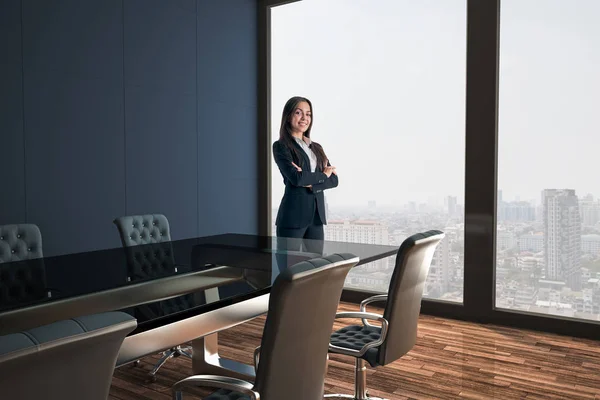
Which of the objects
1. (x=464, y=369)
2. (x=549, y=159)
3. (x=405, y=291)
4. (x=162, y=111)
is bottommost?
(x=464, y=369)

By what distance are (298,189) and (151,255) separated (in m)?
1.55

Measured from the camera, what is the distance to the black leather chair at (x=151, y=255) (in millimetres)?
2074

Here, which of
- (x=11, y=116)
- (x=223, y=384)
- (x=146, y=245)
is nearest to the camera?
(x=223, y=384)

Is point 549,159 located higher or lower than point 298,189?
higher

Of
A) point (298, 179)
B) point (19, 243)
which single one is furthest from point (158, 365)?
point (298, 179)

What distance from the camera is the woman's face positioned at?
4.38 metres

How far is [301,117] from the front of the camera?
4426mm

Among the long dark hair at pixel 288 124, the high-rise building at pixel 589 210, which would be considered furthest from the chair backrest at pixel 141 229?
the high-rise building at pixel 589 210

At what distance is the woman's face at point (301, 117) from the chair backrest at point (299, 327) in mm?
2625

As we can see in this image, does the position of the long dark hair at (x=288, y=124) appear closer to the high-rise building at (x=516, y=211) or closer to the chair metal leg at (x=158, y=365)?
the chair metal leg at (x=158, y=365)

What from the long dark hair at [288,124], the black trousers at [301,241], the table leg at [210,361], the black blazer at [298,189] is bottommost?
the table leg at [210,361]

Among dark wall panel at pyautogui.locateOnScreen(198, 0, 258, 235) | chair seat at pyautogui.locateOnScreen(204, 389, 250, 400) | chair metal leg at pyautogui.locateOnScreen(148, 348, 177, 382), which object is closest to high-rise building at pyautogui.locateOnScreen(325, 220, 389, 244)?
dark wall panel at pyautogui.locateOnScreen(198, 0, 258, 235)

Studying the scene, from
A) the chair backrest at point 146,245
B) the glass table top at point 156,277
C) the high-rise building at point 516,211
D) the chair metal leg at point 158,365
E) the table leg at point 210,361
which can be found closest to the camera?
the glass table top at point 156,277

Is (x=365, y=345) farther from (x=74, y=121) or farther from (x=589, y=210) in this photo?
(x=74, y=121)
